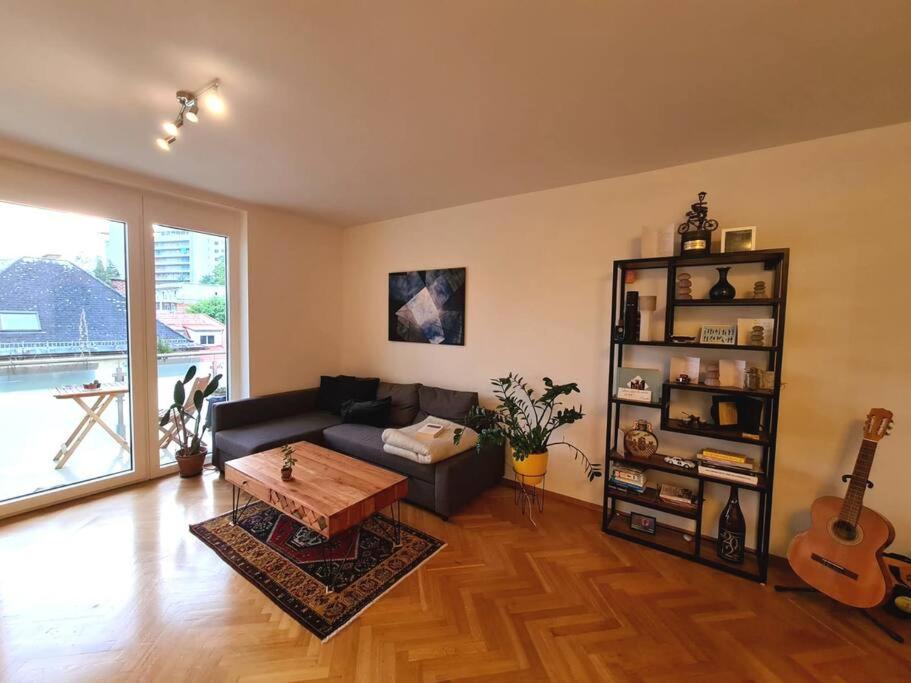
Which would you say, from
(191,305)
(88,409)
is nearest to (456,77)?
(191,305)

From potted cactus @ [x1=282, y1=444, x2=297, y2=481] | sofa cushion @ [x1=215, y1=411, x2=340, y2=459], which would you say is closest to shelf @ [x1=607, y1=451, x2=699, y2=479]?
potted cactus @ [x1=282, y1=444, x2=297, y2=481]

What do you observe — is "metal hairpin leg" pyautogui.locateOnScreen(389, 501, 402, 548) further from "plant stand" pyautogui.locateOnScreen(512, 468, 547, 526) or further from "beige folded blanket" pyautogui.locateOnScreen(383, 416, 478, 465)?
"plant stand" pyautogui.locateOnScreen(512, 468, 547, 526)

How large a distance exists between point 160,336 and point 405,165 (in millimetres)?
2668

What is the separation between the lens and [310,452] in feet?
8.98

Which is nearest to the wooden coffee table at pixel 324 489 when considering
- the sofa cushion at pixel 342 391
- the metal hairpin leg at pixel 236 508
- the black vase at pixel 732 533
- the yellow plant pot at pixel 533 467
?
the metal hairpin leg at pixel 236 508

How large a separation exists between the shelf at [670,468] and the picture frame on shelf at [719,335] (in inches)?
31.8

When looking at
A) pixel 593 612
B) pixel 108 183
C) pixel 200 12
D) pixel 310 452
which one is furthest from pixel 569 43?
pixel 108 183

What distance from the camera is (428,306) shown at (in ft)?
12.2

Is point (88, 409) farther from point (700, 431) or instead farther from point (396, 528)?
point (700, 431)

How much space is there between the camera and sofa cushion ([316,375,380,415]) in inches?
151

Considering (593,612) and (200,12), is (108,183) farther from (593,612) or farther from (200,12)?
(593,612)

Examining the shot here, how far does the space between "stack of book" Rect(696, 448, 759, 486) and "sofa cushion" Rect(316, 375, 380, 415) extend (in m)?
2.91

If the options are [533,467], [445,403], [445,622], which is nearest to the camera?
[445,622]

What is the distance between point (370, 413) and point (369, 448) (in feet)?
1.69
